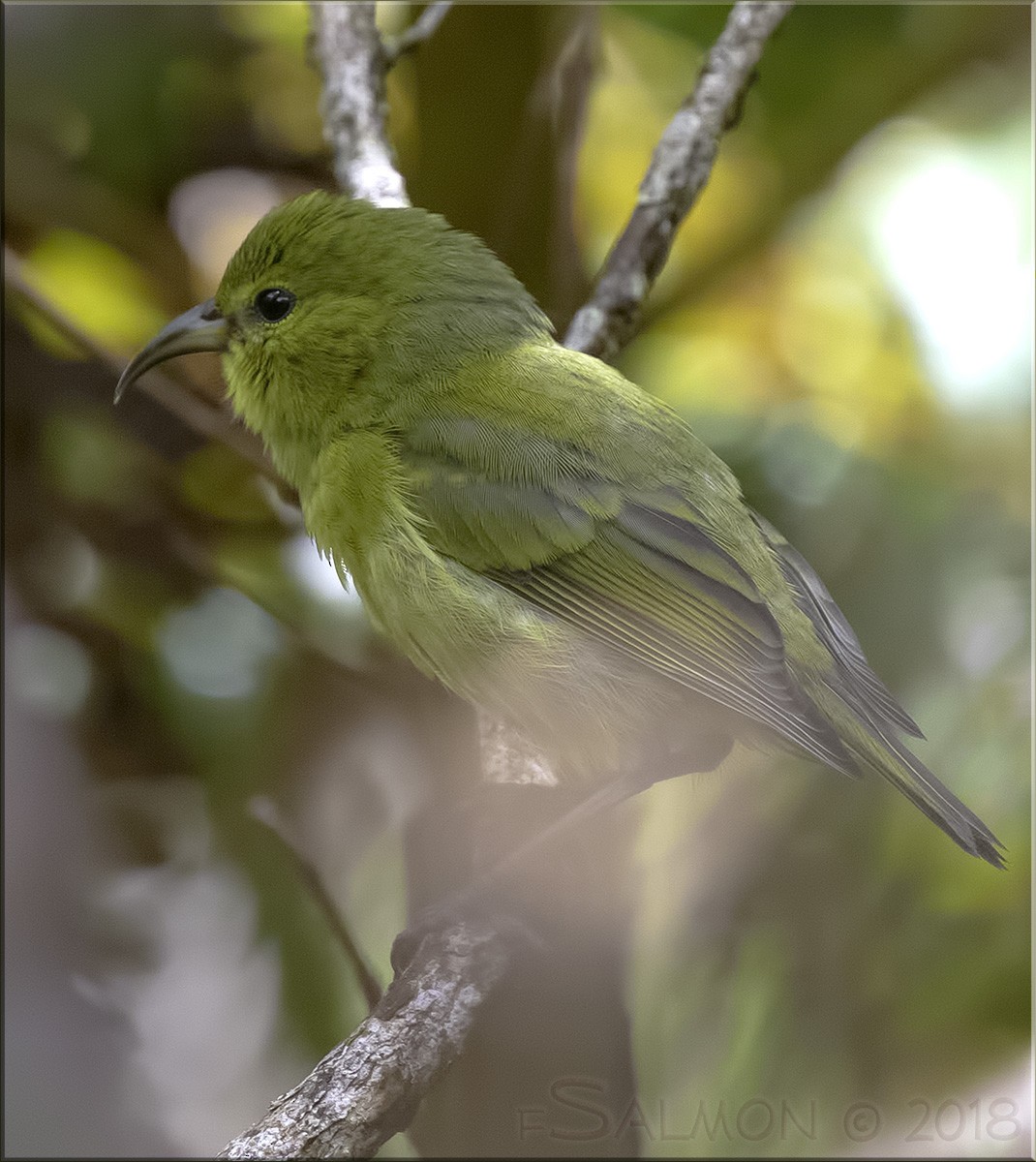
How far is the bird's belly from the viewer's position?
7.73 ft

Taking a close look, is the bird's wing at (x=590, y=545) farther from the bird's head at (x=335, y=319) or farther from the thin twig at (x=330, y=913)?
the thin twig at (x=330, y=913)

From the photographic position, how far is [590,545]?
95.0 inches

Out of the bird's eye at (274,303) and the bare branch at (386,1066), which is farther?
the bird's eye at (274,303)

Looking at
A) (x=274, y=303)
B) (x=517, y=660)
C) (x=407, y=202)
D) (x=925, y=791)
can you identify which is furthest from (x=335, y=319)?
(x=925, y=791)

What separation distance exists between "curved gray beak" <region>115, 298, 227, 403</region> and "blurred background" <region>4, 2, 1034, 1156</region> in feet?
1.26

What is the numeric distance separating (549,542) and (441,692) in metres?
0.73

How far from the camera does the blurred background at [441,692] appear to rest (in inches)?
108

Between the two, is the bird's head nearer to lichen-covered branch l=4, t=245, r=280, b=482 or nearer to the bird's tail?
lichen-covered branch l=4, t=245, r=280, b=482

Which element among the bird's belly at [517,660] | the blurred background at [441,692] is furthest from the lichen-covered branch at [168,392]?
the bird's belly at [517,660]

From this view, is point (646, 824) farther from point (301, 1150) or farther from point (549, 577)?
point (301, 1150)

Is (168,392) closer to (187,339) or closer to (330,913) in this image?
(187,339)

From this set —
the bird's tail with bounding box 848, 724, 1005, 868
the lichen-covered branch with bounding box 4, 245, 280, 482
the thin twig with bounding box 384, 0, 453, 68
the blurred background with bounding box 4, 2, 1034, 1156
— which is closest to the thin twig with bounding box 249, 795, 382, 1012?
the blurred background with bounding box 4, 2, 1034, 1156

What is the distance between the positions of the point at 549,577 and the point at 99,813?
4.64 feet

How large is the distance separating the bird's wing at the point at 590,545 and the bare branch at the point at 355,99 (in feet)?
3.15
